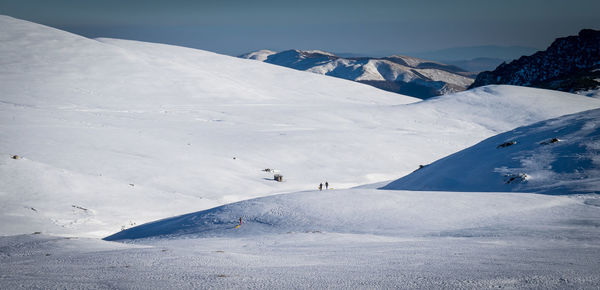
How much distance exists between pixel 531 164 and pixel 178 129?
3763 cm

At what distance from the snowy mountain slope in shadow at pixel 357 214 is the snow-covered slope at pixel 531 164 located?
3523mm

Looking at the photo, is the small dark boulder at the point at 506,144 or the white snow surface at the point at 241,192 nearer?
the white snow surface at the point at 241,192

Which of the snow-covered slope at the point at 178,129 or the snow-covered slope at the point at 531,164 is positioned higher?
the snow-covered slope at the point at 178,129

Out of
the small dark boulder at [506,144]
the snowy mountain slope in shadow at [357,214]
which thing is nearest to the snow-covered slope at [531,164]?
the small dark boulder at [506,144]

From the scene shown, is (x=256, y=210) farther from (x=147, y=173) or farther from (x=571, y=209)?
(x=147, y=173)

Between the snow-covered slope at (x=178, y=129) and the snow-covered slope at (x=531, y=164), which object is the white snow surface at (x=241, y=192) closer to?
the snow-covered slope at (x=178, y=129)

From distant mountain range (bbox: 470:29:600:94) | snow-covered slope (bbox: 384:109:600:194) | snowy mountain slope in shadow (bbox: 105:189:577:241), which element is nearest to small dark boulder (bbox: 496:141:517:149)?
snow-covered slope (bbox: 384:109:600:194)

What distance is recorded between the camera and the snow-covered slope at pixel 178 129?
22297mm

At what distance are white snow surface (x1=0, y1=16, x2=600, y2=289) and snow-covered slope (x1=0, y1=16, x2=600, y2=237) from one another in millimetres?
205

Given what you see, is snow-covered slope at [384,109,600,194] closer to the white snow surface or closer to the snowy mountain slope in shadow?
the white snow surface

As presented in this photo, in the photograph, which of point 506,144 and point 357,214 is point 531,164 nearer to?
point 506,144

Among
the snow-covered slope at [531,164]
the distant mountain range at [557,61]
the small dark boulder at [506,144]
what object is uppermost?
the distant mountain range at [557,61]

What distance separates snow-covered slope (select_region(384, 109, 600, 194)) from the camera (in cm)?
1750

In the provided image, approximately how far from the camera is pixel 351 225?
45.4 feet
